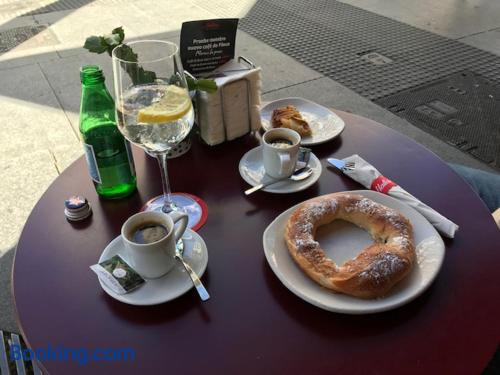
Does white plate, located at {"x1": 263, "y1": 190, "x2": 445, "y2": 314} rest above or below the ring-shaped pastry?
below

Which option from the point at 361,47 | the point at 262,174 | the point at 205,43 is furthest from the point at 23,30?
the point at 262,174

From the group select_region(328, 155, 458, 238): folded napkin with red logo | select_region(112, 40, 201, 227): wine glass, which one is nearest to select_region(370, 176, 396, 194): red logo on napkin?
select_region(328, 155, 458, 238): folded napkin with red logo

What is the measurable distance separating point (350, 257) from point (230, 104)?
23.3 inches

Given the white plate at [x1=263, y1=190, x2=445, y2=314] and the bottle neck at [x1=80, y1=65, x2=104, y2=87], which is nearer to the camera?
the white plate at [x1=263, y1=190, x2=445, y2=314]

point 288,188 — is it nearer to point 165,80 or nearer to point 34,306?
point 165,80

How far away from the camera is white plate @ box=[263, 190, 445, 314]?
891 millimetres

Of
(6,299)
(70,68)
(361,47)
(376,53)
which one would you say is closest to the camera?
(6,299)

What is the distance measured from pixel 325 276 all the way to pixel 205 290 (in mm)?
258

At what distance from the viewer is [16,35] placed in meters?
4.47

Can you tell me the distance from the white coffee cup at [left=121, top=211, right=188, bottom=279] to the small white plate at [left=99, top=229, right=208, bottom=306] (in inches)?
0.8

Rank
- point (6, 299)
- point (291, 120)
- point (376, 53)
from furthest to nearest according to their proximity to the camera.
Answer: point (376, 53), point (6, 299), point (291, 120)

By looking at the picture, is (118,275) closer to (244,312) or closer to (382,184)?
(244,312)

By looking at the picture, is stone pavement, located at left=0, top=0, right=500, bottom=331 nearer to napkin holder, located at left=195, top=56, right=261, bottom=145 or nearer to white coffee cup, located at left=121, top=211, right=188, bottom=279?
napkin holder, located at left=195, top=56, right=261, bottom=145

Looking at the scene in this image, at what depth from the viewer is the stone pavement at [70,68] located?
2.65 meters
